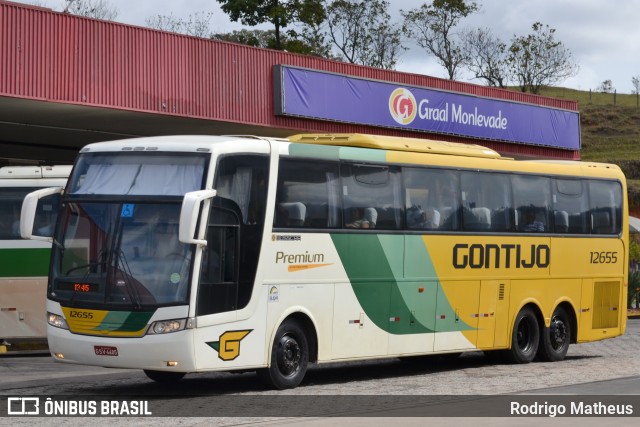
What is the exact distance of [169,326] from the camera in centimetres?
1451

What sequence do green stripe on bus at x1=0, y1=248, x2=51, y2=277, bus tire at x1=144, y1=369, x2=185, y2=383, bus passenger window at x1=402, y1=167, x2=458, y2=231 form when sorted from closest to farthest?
bus tire at x1=144, y1=369, x2=185, y2=383 → bus passenger window at x1=402, y1=167, x2=458, y2=231 → green stripe on bus at x1=0, y1=248, x2=51, y2=277

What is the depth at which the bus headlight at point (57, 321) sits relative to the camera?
49.7 feet

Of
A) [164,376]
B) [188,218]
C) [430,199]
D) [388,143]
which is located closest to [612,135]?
[430,199]

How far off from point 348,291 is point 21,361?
7592 millimetres

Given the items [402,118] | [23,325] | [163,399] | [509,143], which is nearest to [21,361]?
[23,325]

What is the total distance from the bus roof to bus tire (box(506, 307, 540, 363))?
2.81 m

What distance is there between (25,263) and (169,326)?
8.92m

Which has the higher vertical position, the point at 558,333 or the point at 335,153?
the point at 335,153

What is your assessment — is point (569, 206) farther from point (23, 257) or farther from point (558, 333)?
point (23, 257)

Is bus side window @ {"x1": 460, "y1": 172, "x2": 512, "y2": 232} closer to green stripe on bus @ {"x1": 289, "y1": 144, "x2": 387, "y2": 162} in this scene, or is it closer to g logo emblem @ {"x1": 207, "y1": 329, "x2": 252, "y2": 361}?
green stripe on bus @ {"x1": 289, "y1": 144, "x2": 387, "y2": 162}

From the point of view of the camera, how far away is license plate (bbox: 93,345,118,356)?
14609mm

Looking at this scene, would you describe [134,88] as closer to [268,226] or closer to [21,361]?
[21,361]

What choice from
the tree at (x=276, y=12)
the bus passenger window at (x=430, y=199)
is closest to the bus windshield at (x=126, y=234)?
the bus passenger window at (x=430, y=199)
